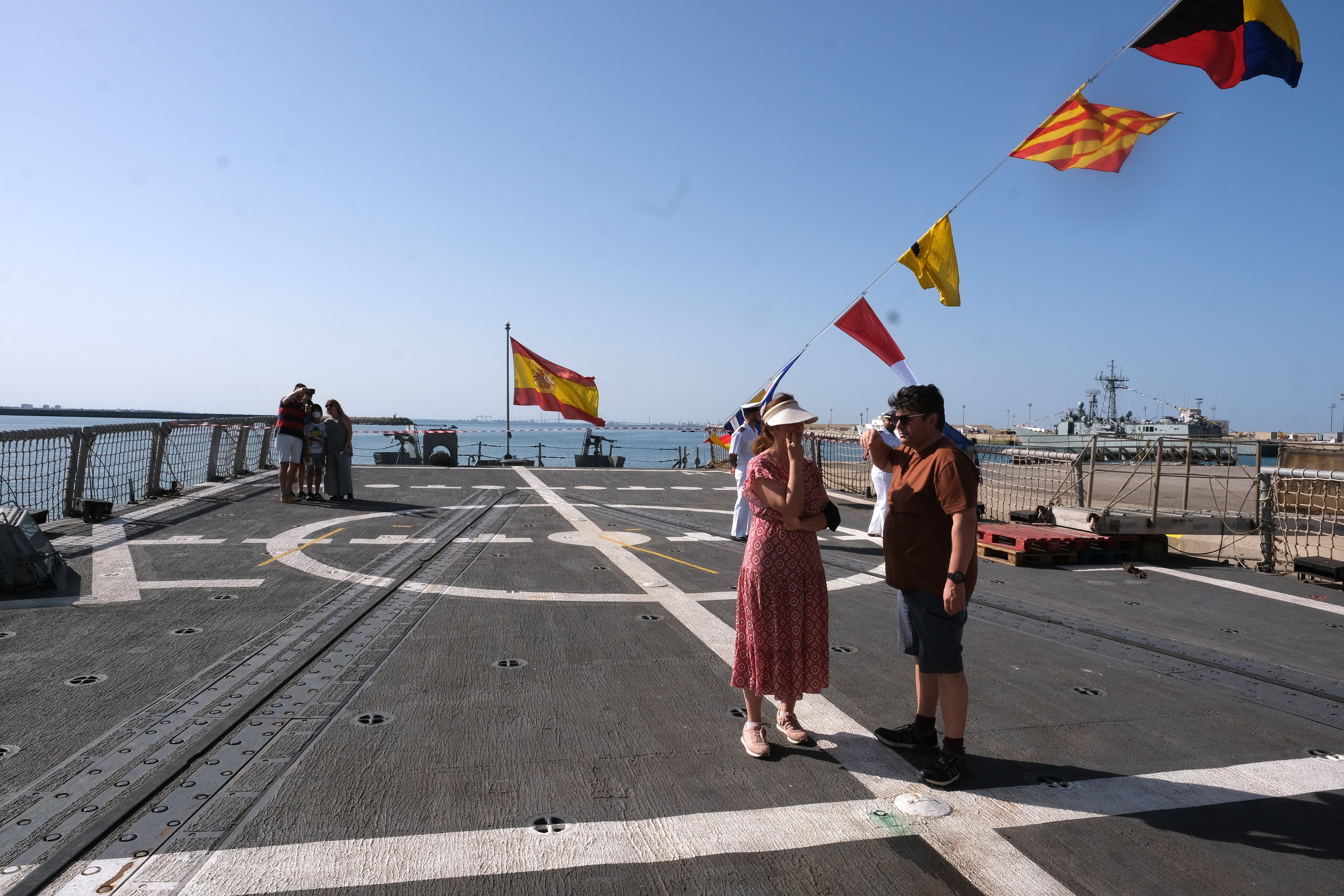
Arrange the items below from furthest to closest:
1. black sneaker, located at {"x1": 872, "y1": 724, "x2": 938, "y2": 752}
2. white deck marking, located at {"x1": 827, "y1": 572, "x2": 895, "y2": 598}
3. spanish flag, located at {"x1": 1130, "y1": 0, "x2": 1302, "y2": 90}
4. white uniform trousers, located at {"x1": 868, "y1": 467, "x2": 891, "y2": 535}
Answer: white uniform trousers, located at {"x1": 868, "y1": 467, "x2": 891, "y2": 535}
white deck marking, located at {"x1": 827, "y1": 572, "x2": 895, "y2": 598}
spanish flag, located at {"x1": 1130, "y1": 0, "x2": 1302, "y2": 90}
black sneaker, located at {"x1": 872, "y1": 724, "x2": 938, "y2": 752}

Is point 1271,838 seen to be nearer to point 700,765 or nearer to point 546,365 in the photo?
point 700,765

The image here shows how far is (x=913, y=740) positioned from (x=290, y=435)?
11.5m

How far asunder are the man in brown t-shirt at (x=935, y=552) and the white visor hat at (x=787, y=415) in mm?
445

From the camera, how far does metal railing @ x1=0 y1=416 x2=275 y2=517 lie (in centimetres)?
975

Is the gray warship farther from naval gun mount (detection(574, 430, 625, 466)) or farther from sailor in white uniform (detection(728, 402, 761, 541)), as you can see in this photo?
naval gun mount (detection(574, 430, 625, 466))

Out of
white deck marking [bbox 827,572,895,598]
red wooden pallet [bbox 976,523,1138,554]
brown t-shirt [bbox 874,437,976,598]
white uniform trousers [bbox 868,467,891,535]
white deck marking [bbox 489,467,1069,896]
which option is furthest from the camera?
white uniform trousers [bbox 868,467,891,535]

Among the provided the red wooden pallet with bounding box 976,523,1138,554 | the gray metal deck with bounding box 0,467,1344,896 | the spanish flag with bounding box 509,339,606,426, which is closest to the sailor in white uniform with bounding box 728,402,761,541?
the gray metal deck with bounding box 0,467,1344,896

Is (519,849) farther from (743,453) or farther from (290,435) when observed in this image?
(290,435)

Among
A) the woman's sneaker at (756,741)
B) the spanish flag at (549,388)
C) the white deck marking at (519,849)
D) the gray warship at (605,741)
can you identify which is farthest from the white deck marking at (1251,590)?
the spanish flag at (549,388)

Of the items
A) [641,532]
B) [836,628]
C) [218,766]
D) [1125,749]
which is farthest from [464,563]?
[1125,749]

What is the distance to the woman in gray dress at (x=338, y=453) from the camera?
1279 cm

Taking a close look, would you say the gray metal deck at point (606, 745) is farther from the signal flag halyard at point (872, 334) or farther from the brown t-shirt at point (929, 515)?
the signal flag halyard at point (872, 334)

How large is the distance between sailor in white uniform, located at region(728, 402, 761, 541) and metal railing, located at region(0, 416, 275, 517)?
27.1 ft

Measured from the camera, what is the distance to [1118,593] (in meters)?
7.96
